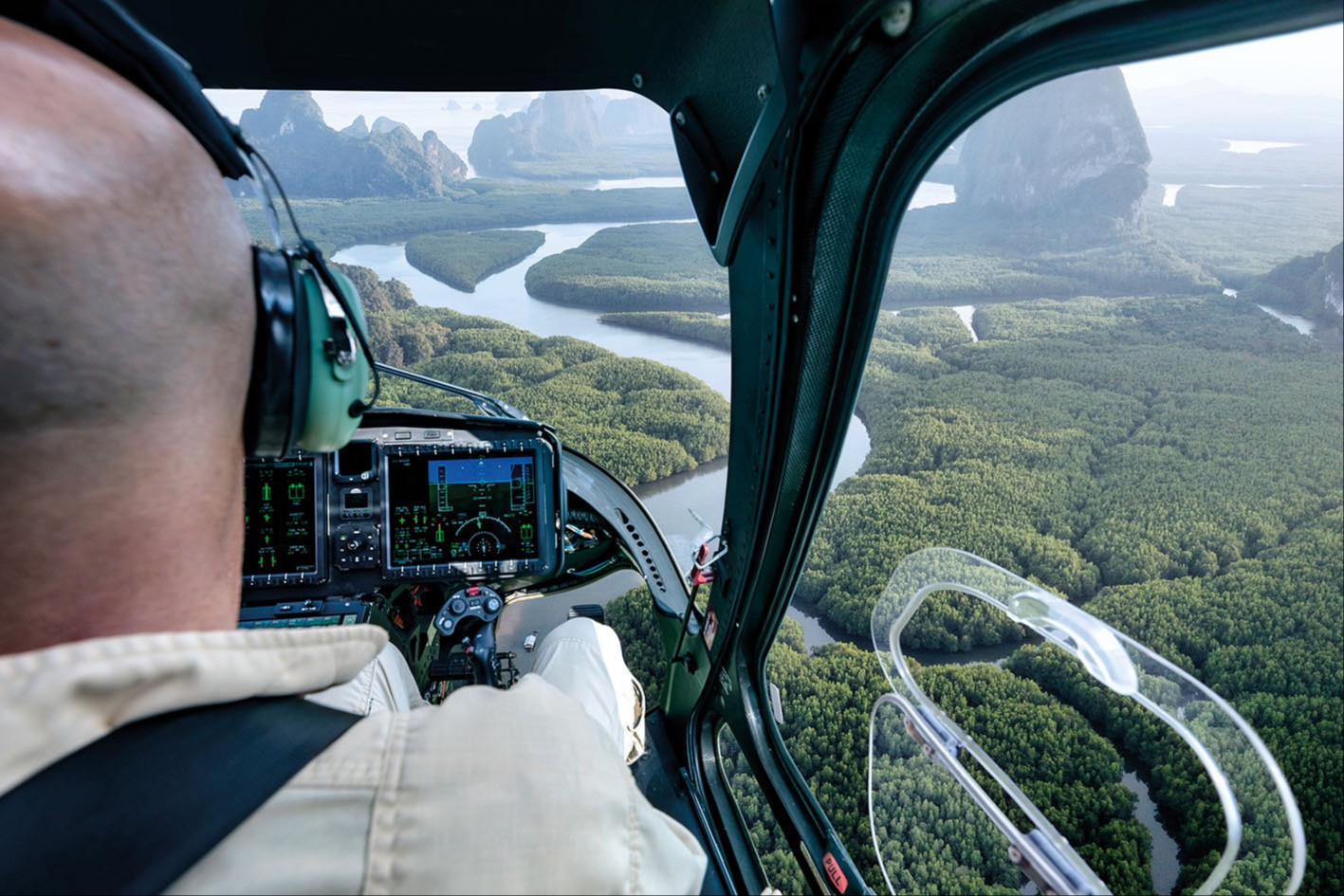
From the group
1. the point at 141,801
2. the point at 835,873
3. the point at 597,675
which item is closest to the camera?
the point at 141,801

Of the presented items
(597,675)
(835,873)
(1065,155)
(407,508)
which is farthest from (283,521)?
(1065,155)

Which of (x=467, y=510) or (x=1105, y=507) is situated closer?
(x=1105, y=507)

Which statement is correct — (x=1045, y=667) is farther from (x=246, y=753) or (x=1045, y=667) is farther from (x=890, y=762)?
(x=246, y=753)

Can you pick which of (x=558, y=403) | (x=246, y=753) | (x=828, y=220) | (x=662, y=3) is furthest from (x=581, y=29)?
(x=558, y=403)

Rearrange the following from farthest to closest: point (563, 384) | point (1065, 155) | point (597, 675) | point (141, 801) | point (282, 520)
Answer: point (563, 384) < point (282, 520) < point (597, 675) < point (1065, 155) < point (141, 801)

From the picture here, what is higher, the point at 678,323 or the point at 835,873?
the point at 678,323

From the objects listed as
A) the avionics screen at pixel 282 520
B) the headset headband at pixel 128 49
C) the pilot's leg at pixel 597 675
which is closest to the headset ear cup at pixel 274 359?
the headset headband at pixel 128 49

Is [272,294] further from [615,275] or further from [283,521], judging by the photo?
[615,275]
